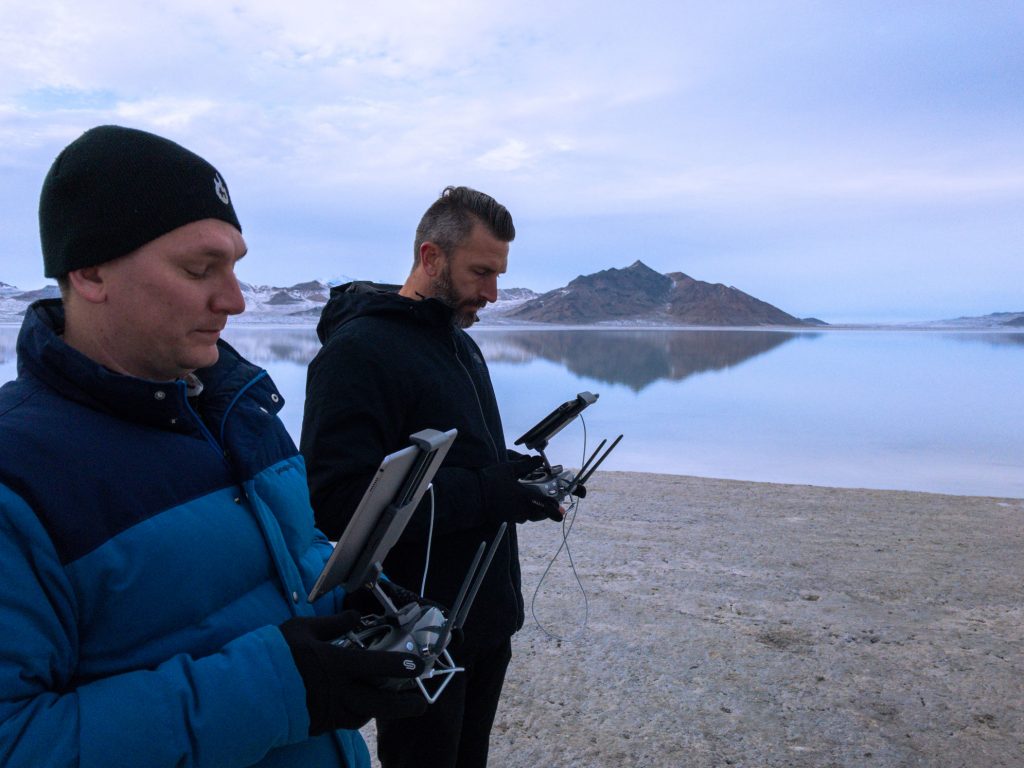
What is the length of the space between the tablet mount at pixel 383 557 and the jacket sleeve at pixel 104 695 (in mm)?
182

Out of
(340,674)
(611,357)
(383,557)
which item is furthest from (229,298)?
(611,357)

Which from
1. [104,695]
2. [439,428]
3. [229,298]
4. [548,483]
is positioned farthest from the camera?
[548,483]

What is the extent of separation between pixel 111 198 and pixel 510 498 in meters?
1.25

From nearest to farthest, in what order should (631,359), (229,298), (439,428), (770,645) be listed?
(229,298) → (439,428) → (770,645) → (631,359)

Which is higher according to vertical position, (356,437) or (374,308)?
(374,308)

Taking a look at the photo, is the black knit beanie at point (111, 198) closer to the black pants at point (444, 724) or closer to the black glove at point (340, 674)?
the black glove at point (340, 674)

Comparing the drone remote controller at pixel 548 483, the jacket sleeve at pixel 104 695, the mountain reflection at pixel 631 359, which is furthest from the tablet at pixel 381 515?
the mountain reflection at pixel 631 359

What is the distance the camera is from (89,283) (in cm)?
104

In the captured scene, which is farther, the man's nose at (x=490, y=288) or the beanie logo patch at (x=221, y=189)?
the man's nose at (x=490, y=288)

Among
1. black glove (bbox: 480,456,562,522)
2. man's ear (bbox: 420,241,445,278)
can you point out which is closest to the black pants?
black glove (bbox: 480,456,562,522)

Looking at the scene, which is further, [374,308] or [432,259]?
[432,259]

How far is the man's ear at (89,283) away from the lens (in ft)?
3.40

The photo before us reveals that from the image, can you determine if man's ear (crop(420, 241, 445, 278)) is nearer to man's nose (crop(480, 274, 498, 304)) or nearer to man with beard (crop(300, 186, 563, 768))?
man with beard (crop(300, 186, 563, 768))

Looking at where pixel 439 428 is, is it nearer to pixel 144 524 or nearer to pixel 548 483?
pixel 548 483
